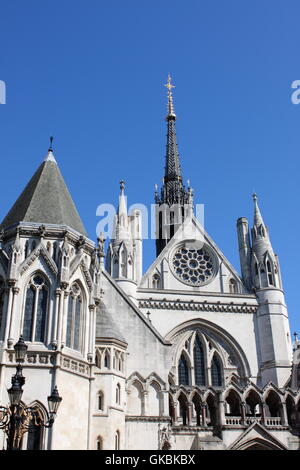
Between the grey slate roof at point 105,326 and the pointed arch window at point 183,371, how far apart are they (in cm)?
888

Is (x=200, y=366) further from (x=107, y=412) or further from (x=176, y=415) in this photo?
(x=107, y=412)

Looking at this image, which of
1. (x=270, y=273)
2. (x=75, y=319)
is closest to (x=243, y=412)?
(x=75, y=319)

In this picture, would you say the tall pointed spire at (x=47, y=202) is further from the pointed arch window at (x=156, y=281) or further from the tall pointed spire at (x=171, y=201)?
the tall pointed spire at (x=171, y=201)

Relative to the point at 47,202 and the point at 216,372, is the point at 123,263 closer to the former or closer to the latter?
the point at 216,372

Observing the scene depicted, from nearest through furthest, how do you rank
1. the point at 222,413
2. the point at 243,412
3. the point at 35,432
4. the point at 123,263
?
the point at 35,432, the point at 222,413, the point at 243,412, the point at 123,263

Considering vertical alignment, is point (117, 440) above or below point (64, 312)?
below

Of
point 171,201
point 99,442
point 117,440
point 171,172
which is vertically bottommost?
point 99,442

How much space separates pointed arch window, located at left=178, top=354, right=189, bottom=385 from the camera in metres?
30.8

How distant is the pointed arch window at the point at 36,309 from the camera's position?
63.3 feet

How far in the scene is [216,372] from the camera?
103 ft

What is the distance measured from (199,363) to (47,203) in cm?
1510

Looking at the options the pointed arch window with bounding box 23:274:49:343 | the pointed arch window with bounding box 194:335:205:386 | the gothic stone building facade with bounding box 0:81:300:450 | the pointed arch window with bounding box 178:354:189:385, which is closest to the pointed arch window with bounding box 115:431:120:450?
the gothic stone building facade with bounding box 0:81:300:450

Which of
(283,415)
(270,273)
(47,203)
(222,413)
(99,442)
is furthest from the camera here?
(270,273)
